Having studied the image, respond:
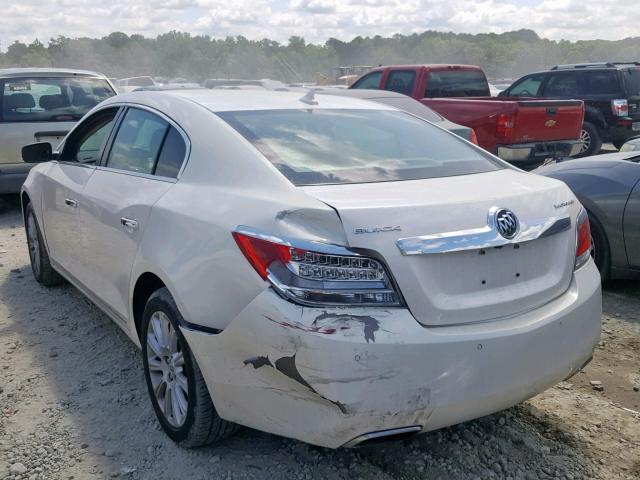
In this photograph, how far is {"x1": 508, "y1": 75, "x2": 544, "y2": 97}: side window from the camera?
13.3m

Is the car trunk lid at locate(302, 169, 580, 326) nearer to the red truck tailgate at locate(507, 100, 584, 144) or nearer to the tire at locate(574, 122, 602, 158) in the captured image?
the red truck tailgate at locate(507, 100, 584, 144)

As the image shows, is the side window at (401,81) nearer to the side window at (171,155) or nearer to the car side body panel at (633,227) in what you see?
the car side body panel at (633,227)

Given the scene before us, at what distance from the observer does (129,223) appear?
10.9 ft

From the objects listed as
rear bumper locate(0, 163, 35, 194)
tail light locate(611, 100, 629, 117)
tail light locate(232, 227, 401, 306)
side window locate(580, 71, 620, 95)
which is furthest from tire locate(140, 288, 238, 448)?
side window locate(580, 71, 620, 95)

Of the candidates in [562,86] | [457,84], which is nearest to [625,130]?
[562,86]

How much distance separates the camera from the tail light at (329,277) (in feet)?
7.69

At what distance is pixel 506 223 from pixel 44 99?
23.7 ft

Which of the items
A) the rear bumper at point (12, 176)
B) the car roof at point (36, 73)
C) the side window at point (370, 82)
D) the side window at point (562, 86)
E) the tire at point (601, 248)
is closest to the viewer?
the tire at point (601, 248)

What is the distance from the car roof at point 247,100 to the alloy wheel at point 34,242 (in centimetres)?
175

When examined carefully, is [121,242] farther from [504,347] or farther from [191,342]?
[504,347]

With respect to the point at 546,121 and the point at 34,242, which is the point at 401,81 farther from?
the point at 34,242

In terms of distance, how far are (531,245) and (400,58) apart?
64.8m

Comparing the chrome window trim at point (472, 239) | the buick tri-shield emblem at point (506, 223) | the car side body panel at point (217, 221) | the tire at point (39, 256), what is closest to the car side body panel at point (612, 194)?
the chrome window trim at point (472, 239)

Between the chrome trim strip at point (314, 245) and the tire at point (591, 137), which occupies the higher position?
the chrome trim strip at point (314, 245)
